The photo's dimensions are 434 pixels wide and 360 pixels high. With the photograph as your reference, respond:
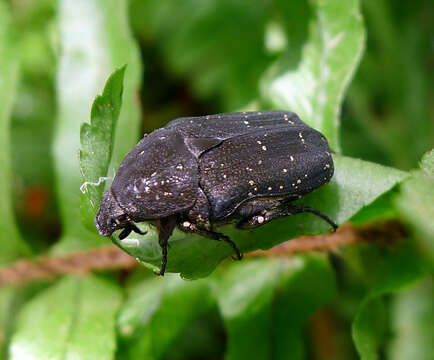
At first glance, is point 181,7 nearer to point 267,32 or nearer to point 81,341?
point 267,32

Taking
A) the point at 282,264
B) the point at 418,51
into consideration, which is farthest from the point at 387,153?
the point at 282,264

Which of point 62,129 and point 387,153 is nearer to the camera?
point 62,129

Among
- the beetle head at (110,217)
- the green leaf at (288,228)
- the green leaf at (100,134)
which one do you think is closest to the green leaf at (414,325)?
the green leaf at (288,228)

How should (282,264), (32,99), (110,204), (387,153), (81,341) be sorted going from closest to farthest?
(110,204)
(81,341)
(282,264)
(387,153)
(32,99)

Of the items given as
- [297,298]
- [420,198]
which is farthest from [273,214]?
[297,298]

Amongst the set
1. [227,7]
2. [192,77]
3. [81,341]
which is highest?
[227,7]

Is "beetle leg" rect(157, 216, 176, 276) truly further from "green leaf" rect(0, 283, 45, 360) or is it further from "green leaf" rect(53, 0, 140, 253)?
"green leaf" rect(0, 283, 45, 360)

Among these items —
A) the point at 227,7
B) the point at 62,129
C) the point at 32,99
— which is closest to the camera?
the point at 62,129

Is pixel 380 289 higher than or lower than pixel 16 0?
lower
